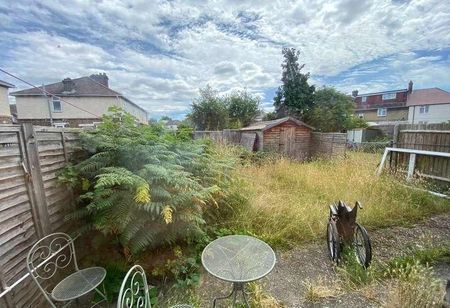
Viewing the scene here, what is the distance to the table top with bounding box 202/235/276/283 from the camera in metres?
1.79

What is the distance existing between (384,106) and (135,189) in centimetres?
3499

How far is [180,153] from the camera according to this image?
3.39 meters

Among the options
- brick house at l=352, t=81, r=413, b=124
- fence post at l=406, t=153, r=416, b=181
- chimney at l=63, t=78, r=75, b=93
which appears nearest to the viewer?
fence post at l=406, t=153, r=416, b=181

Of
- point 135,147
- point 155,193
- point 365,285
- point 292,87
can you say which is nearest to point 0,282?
point 155,193

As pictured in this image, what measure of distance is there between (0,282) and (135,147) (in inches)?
67.1

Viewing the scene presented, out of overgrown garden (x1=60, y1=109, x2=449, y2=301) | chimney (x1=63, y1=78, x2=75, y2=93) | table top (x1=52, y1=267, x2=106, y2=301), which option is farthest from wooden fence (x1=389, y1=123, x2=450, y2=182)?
chimney (x1=63, y1=78, x2=75, y2=93)

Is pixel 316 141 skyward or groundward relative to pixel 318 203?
skyward

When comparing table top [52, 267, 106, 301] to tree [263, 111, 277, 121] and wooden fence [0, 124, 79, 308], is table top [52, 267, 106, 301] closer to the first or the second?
wooden fence [0, 124, 79, 308]

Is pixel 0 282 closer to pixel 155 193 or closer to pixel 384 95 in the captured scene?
pixel 155 193

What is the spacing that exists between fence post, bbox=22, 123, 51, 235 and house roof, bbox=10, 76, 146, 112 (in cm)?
1843

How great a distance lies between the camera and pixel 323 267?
2.65m

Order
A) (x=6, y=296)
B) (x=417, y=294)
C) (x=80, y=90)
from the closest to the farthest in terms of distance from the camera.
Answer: (x=417, y=294) < (x=6, y=296) < (x=80, y=90)

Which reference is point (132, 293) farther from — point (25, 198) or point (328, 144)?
point (328, 144)

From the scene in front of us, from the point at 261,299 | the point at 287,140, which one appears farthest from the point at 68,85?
the point at 261,299
